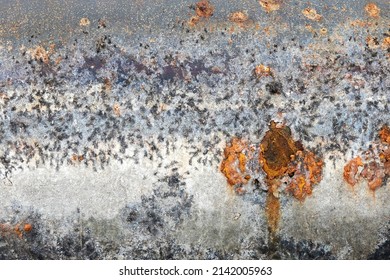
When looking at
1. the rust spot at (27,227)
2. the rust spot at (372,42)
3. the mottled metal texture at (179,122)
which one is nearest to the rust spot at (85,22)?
the mottled metal texture at (179,122)

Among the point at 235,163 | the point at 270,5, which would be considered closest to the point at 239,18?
the point at 270,5

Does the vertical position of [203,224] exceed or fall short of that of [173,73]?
it falls short

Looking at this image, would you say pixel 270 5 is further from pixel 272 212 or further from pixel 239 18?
pixel 272 212

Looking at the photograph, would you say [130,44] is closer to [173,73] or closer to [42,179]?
[173,73]

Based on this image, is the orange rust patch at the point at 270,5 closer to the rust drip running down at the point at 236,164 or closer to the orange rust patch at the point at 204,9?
the orange rust patch at the point at 204,9

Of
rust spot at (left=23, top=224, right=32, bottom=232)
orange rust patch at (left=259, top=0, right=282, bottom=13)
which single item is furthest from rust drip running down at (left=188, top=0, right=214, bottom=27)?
rust spot at (left=23, top=224, right=32, bottom=232)

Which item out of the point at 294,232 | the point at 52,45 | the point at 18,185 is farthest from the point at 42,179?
the point at 294,232

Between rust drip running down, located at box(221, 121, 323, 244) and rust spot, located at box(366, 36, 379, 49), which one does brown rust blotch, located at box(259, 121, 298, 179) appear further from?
rust spot, located at box(366, 36, 379, 49)
